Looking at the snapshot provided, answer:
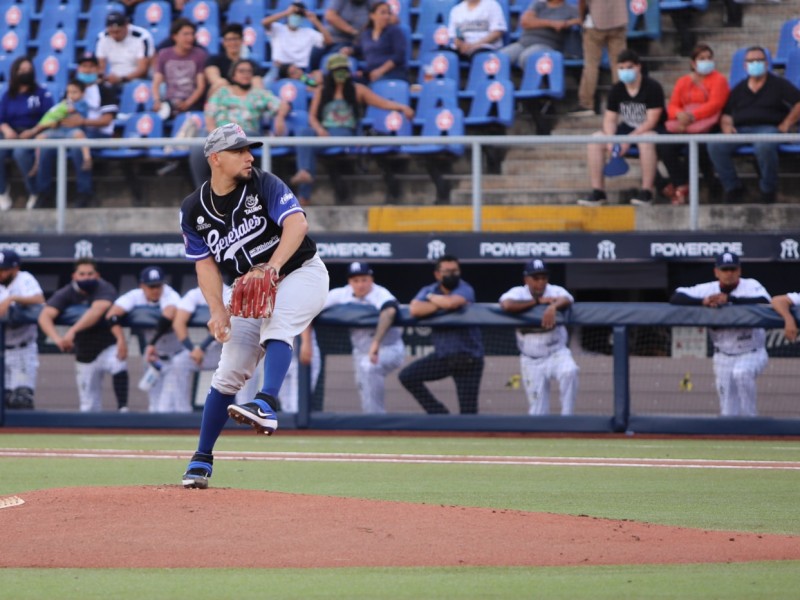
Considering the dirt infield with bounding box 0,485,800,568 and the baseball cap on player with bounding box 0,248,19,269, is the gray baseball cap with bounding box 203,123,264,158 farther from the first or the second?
the baseball cap on player with bounding box 0,248,19,269

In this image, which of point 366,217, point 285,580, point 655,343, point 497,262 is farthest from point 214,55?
point 285,580

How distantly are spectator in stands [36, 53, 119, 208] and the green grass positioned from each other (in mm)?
3487

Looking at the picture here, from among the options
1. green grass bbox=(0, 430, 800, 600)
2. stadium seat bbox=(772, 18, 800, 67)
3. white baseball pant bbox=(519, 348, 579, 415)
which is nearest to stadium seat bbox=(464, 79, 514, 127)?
stadium seat bbox=(772, 18, 800, 67)

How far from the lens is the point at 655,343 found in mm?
11922

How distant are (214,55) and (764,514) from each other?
11071 millimetres

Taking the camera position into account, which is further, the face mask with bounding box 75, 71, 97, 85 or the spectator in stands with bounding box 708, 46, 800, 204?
the face mask with bounding box 75, 71, 97, 85

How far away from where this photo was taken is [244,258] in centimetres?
675

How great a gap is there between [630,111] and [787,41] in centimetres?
225

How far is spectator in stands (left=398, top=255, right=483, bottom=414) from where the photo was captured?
12.1 metres

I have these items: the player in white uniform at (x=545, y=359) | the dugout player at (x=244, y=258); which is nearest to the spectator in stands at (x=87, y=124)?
the player in white uniform at (x=545, y=359)

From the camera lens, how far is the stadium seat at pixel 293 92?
15.5 m

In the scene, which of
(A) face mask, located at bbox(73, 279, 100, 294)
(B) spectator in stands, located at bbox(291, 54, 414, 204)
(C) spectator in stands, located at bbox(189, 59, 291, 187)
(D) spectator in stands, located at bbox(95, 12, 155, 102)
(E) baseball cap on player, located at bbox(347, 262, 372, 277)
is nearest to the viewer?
(E) baseball cap on player, located at bbox(347, 262, 372, 277)

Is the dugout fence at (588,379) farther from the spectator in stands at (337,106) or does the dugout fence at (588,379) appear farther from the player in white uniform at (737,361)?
the spectator in stands at (337,106)

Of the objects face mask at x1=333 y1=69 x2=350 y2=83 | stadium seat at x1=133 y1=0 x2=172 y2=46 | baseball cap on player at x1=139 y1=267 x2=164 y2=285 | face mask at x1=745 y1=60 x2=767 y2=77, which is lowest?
baseball cap on player at x1=139 y1=267 x2=164 y2=285
